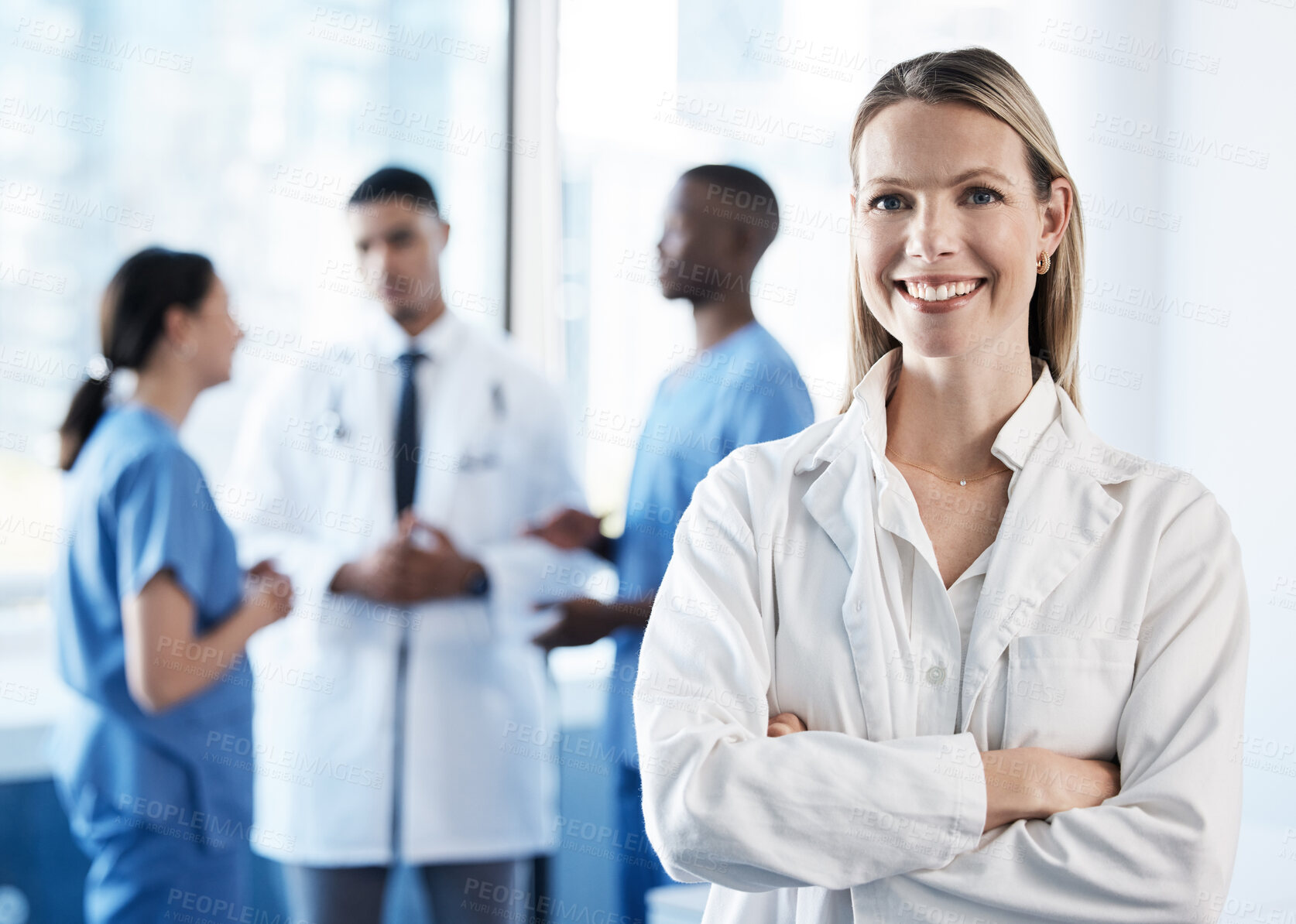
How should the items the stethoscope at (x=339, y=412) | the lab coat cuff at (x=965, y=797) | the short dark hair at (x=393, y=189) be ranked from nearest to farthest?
the lab coat cuff at (x=965, y=797) → the stethoscope at (x=339, y=412) → the short dark hair at (x=393, y=189)

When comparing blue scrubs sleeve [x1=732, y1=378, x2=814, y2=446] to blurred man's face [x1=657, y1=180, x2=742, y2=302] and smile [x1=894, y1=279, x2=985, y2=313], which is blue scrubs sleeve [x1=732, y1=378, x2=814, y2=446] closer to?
blurred man's face [x1=657, y1=180, x2=742, y2=302]

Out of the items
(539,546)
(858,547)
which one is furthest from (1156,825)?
(539,546)

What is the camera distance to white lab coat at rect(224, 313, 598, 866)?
7.44ft

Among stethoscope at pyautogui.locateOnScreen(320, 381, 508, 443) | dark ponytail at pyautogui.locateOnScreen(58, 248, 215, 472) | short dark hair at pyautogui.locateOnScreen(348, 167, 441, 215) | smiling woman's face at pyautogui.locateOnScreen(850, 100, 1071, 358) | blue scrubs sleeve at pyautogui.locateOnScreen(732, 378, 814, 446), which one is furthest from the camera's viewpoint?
short dark hair at pyautogui.locateOnScreen(348, 167, 441, 215)

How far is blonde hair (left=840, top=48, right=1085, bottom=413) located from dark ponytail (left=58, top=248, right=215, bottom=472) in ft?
5.37

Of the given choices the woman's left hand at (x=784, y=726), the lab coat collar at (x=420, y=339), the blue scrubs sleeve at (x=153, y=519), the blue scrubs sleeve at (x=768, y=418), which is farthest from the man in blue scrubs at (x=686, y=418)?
the woman's left hand at (x=784, y=726)

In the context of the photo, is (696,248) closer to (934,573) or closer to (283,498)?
(283,498)

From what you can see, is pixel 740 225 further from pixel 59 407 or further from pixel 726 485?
pixel 59 407

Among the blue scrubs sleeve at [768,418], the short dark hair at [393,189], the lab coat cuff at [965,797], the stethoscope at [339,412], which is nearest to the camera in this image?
the lab coat cuff at [965,797]

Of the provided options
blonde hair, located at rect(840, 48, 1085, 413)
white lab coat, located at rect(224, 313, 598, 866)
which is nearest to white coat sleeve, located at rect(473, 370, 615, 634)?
white lab coat, located at rect(224, 313, 598, 866)

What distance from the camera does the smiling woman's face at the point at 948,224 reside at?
3.40ft

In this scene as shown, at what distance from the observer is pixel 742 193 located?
2.38 metres

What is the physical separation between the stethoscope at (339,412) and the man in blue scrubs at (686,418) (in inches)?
11.4

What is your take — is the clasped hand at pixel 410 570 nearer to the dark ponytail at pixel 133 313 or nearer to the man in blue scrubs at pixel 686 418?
the man in blue scrubs at pixel 686 418
